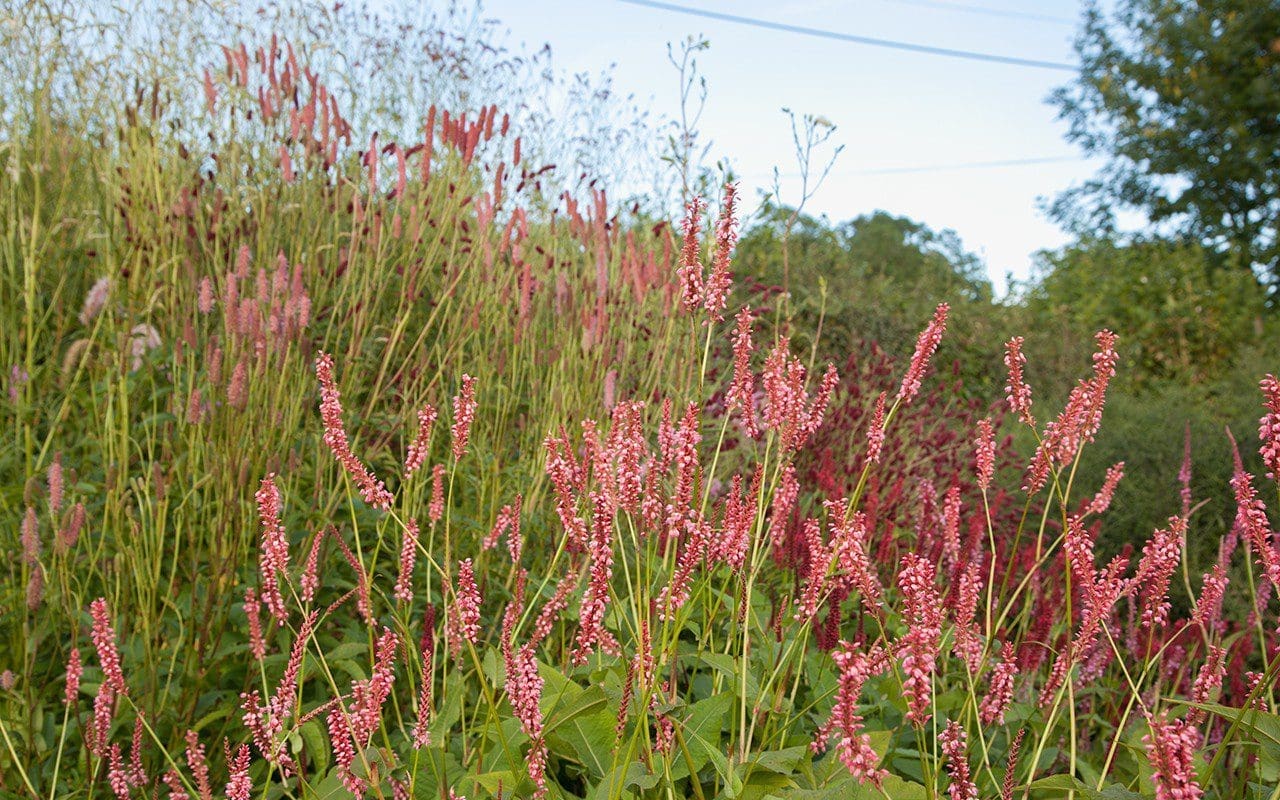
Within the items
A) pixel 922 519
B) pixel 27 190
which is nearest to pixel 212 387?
pixel 922 519

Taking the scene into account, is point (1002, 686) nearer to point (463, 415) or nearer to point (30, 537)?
point (463, 415)

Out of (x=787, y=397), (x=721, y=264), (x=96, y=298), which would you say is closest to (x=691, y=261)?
(x=721, y=264)

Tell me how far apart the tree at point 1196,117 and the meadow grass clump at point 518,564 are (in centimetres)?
1334

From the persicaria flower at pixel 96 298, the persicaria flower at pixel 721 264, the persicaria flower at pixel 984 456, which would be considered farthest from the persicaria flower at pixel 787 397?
the persicaria flower at pixel 96 298

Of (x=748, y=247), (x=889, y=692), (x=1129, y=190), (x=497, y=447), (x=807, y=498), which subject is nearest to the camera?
(x=889, y=692)

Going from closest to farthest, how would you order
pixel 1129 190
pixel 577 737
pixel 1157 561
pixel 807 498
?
pixel 1157 561 → pixel 577 737 → pixel 807 498 → pixel 1129 190

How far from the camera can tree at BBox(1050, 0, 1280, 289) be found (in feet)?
50.1

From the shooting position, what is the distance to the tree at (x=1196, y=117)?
15.3 metres

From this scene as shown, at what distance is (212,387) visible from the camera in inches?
96.1

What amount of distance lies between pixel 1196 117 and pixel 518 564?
17.3m

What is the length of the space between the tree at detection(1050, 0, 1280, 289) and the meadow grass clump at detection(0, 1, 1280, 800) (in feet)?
43.8

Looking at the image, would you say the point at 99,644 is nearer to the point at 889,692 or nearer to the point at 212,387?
the point at 212,387

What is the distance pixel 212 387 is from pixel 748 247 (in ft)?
23.0

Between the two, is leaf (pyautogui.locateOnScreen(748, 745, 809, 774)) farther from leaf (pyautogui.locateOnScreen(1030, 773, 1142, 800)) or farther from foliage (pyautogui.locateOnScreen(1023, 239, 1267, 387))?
foliage (pyautogui.locateOnScreen(1023, 239, 1267, 387))
